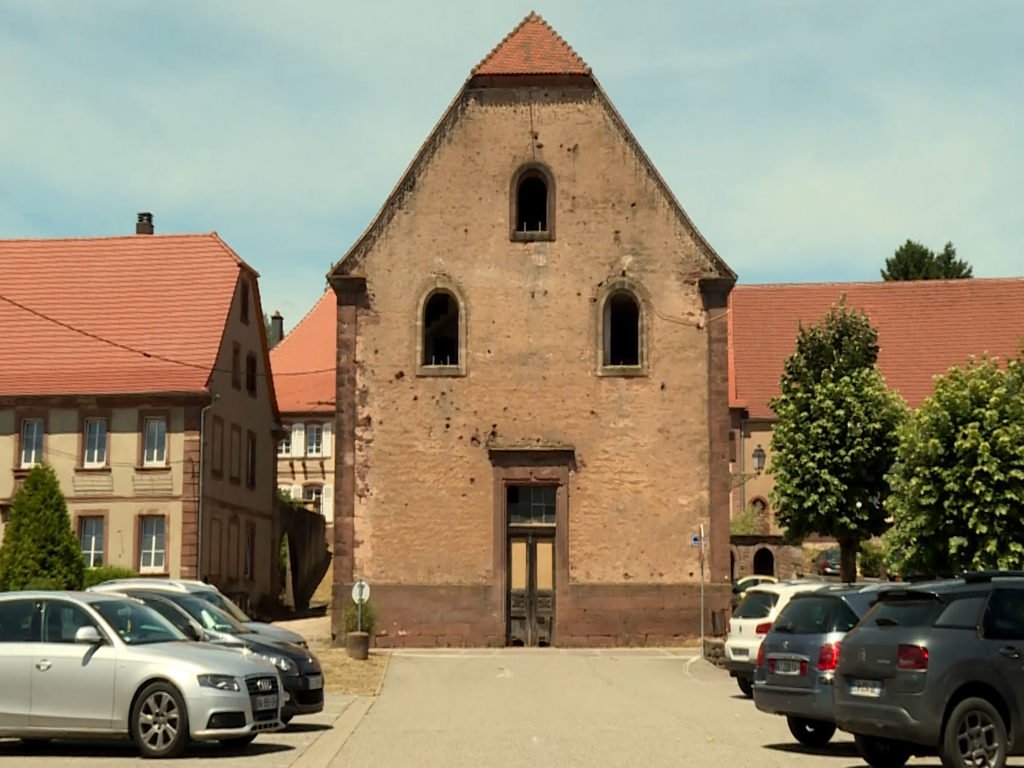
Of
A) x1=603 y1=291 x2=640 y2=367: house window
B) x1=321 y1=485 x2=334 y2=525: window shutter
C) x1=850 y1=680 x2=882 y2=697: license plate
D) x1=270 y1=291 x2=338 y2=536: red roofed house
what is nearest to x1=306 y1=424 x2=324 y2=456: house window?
x1=270 y1=291 x2=338 y2=536: red roofed house

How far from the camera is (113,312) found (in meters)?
46.2

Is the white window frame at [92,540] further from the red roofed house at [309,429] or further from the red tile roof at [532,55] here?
the red roofed house at [309,429]

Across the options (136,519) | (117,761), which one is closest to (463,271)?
Result: (136,519)

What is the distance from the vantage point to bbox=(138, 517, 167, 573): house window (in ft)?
140

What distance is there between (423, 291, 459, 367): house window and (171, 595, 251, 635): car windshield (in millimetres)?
15418

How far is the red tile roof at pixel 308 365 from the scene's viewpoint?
68.2 metres

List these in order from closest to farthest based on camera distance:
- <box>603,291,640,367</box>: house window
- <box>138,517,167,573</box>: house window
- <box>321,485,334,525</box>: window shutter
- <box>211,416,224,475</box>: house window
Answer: <box>603,291,640,367</box>: house window
<box>138,517,167,573</box>: house window
<box>211,416,224,475</box>: house window
<box>321,485,334,525</box>: window shutter

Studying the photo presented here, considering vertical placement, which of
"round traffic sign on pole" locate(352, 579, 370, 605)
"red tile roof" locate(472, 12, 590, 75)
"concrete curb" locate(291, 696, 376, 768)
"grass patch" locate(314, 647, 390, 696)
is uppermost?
"red tile roof" locate(472, 12, 590, 75)

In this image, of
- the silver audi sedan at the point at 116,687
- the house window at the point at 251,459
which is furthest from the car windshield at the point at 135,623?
the house window at the point at 251,459

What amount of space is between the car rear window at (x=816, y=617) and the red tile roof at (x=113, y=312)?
2855cm

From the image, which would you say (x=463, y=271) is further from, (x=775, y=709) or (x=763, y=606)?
(x=775, y=709)

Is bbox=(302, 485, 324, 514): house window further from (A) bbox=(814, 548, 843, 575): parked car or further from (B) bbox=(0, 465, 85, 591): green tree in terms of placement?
(B) bbox=(0, 465, 85, 591): green tree

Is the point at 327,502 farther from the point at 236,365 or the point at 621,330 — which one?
the point at 621,330

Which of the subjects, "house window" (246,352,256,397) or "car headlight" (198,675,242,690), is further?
"house window" (246,352,256,397)
